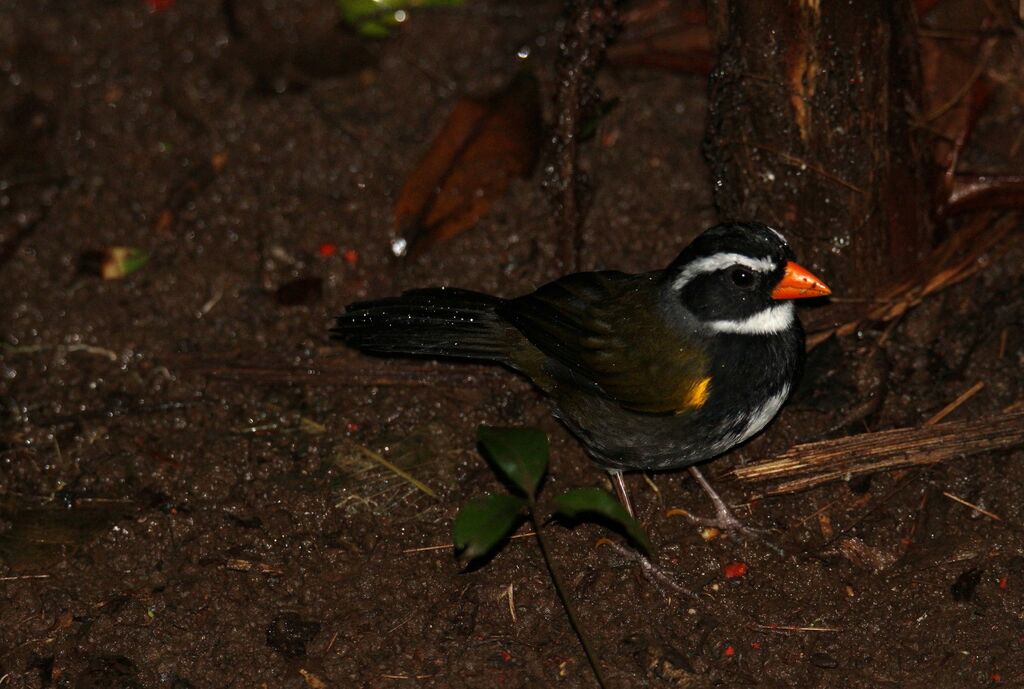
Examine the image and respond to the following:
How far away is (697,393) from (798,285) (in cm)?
63

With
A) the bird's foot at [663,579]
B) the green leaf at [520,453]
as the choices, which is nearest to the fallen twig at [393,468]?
the green leaf at [520,453]

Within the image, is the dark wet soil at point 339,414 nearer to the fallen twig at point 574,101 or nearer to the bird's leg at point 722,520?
the bird's leg at point 722,520

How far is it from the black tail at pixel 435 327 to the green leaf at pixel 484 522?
1.19m

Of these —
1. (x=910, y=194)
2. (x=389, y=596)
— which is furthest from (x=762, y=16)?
(x=389, y=596)

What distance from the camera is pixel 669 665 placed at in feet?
15.3

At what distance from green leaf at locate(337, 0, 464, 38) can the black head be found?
3.05m

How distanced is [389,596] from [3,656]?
5.29ft

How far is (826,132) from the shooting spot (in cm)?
530

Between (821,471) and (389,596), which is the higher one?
(821,471)

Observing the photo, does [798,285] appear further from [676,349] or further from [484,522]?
[484,522]

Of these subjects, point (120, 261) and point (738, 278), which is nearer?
point (738, 278)

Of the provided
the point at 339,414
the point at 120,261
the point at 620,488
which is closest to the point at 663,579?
the point at 620,488

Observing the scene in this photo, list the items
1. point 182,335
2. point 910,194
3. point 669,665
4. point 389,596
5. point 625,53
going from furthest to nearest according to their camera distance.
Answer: point 625,53
point 182,335
point 910,194
point 389,596
point 669,665

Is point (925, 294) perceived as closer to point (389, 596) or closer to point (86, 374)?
point (389, 596)
